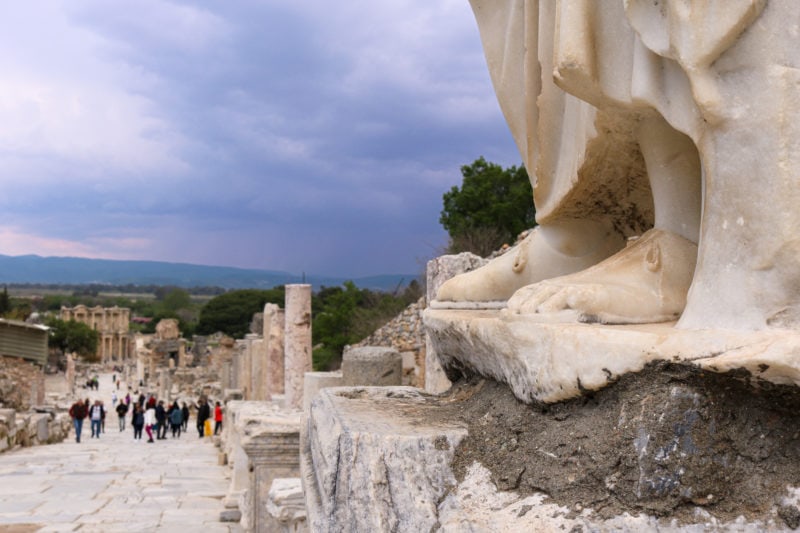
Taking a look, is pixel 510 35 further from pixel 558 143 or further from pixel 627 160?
pixel 627 160

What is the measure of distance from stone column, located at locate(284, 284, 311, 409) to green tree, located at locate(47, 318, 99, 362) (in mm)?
47841

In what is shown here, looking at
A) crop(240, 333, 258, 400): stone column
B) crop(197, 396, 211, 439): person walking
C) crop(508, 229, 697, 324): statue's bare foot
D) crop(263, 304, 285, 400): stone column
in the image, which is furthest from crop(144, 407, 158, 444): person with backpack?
crop(508, 229, 697, 324): statue's bare foot

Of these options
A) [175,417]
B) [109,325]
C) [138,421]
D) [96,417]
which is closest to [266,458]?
[138,421]

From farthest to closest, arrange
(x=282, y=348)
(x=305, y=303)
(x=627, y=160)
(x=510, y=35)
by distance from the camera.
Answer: (x=282, y=348), (x=305, y=303), (x=510, y=35), (x=627, y=160)

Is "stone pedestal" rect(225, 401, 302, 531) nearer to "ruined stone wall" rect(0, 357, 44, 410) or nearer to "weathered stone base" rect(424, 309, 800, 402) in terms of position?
"weathered stone base" rect(424, 309, 800, 402)

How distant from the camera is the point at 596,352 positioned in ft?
4.97

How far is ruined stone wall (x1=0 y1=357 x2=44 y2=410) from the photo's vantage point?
19984mm

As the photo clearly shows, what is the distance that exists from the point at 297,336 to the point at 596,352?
10745mm

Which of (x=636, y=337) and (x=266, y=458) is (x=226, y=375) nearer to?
(x=266, y=458)

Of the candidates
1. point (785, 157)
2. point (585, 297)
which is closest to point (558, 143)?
point (585, 297)

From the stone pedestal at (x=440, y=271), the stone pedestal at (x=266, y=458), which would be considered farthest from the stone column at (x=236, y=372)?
the stone pedestal at (x=440, y=271)

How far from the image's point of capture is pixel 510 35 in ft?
8.40

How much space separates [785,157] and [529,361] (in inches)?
25.9

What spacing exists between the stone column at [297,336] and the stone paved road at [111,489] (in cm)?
186
